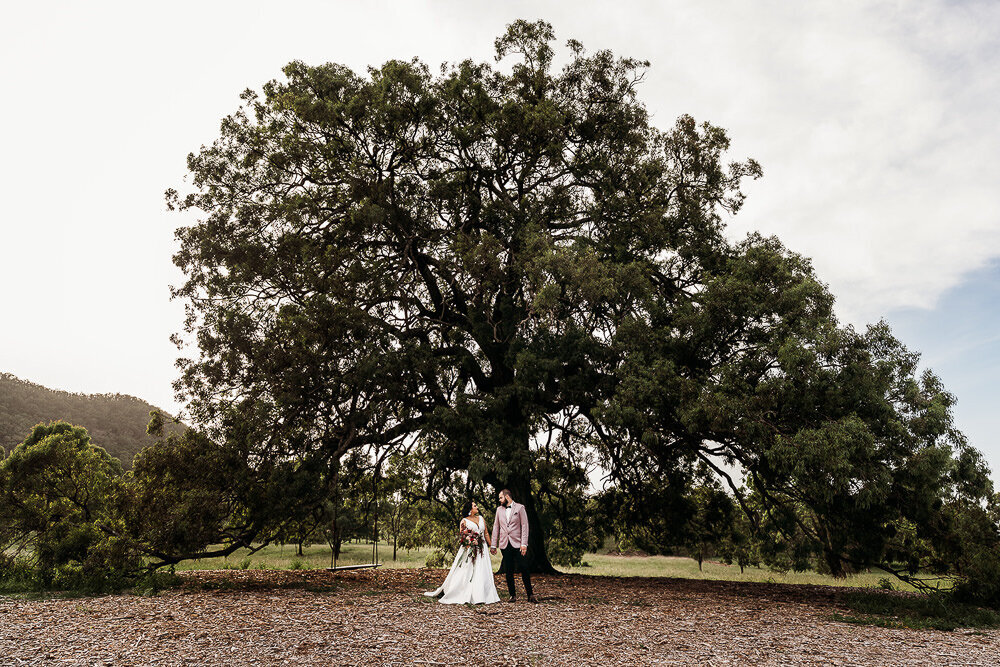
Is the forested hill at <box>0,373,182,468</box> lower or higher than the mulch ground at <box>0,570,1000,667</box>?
higher

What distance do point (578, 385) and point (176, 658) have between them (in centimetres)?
938

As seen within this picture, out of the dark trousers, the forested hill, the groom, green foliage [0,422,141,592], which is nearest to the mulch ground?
the dark trousers

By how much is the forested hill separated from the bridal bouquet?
44.1 meters

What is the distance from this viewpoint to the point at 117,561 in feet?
38.5

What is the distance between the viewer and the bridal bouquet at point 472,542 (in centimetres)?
1052

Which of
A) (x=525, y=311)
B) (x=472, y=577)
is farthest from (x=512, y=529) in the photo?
(x=525, y=311)

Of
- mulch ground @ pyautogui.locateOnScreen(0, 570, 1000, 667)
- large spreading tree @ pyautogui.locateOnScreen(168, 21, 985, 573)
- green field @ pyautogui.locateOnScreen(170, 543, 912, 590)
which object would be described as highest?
large spreading tree @ pyautogui.locateOnScreen(168, 21, 985, 573)

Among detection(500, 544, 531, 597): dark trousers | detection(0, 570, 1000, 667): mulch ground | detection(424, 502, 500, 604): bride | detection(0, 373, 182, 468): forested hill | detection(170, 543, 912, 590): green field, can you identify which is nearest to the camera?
detection(0, 570, 1000, 667): mulch ground

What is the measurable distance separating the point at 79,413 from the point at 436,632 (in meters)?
65.8

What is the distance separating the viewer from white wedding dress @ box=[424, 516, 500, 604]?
10367 millimetres

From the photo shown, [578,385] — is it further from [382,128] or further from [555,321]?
[382,128]

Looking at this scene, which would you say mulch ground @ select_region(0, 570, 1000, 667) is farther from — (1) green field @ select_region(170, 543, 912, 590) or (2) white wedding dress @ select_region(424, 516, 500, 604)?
(1) green field @ select_region(170, 543, 912, 590)

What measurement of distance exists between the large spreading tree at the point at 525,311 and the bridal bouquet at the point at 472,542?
202 cm

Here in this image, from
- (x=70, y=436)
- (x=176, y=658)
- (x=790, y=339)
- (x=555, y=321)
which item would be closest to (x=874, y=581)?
(x=790, y=339)
